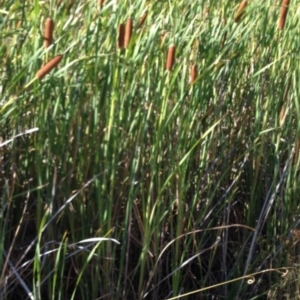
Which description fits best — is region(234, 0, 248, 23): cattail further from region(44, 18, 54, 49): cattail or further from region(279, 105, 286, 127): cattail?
region(44, 18, 54, 49): cattail

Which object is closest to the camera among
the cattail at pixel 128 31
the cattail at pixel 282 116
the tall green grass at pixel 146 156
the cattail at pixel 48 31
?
the cattail at pixel 48 31

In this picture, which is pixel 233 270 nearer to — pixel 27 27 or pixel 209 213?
pixel 209 213

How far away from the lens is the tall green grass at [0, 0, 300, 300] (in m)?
2.10

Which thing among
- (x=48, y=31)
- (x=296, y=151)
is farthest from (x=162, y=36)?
(x=296, y=151)

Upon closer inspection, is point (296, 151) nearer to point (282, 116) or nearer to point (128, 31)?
point (282, 116)

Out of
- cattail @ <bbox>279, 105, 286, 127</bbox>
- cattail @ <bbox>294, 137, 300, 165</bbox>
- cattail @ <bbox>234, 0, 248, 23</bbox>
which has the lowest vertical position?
cattail @ <bbox>294, 137, 300, 165</bbox>

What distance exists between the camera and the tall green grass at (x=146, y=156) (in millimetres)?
2096

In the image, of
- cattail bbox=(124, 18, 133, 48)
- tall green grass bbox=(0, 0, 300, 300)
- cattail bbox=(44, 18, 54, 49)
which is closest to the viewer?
cattail bbox=(44, 18, 54, 49)

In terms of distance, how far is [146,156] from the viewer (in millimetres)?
2260

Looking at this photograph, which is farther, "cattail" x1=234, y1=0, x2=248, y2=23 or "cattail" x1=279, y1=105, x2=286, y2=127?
"cattail" x1=279, y1=105, x2=286, y2=127

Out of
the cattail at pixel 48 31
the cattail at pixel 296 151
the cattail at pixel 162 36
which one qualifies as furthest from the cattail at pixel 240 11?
the cattail at pixel 48 31

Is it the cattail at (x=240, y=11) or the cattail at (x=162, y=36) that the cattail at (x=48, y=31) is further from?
the cattail at (x=240, y=11)

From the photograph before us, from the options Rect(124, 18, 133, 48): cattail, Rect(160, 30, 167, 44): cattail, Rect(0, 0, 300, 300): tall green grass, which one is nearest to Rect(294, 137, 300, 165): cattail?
Rect(0, 0, 300, 300): tall green grass

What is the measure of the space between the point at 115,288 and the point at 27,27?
2.42 feet
